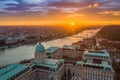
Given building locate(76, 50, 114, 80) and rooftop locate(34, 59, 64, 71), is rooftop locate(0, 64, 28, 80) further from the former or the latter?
building locate(76, 50, 114, 80)

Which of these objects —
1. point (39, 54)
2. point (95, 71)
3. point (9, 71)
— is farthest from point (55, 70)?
point (9, 71)

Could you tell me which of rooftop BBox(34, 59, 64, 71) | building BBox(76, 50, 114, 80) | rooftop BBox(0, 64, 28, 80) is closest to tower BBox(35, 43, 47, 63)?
rooftop BBox(34, 59, 64, 71)

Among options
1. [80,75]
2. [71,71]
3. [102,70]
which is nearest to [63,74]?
[71,71]

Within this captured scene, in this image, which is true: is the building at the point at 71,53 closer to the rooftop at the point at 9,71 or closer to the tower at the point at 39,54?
the tower at the point at 39,54

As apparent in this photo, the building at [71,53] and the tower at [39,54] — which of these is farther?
the building at [71,53]

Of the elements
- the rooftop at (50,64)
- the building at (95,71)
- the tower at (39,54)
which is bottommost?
the building at (95,71)

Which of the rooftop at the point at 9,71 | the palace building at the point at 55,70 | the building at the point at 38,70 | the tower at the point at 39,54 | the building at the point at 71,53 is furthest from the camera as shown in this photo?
the building at the point at 71,53

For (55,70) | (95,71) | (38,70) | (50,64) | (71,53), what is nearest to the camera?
(55,70)

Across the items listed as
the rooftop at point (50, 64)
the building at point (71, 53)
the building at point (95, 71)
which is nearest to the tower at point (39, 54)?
the rooftop at point (50, 64)

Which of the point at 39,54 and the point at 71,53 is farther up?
the point at 39,54

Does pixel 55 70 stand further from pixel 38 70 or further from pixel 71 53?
pixel 71 53

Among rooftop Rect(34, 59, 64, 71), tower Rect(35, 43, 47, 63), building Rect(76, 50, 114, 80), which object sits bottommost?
building Rect(76, 50, 114, 80)

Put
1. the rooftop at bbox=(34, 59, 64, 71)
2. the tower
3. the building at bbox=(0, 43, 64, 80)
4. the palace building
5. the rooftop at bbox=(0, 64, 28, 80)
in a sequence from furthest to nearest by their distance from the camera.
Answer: the tower → the rooftop at bbox=(34, 59, 64, 71) → the palace building → the building at bbox=(0, 43, 64, 80) → the rooftop at bbox=(0, 64, 28, 80)
